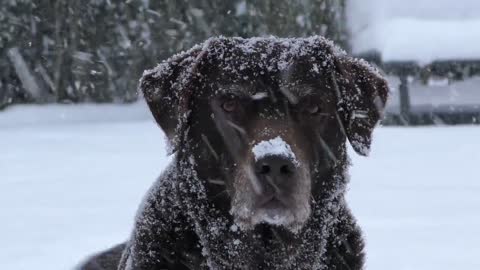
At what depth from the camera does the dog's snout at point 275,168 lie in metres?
2.56

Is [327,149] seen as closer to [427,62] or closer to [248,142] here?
[248,142]

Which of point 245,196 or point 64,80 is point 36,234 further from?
point 64,80

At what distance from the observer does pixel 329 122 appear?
293 centimetres

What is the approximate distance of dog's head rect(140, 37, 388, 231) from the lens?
2.78 meters

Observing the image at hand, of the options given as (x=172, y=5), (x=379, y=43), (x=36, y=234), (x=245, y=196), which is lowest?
(x=379, y=43)

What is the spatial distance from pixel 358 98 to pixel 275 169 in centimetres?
57

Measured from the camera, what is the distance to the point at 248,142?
9.05 feet

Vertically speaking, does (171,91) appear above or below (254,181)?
above

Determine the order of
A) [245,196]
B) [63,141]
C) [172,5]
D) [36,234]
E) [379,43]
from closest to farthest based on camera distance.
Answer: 1. [245,196]
2. [36,234]
3. [63,141]
4. [379,43]
5. [172,5]

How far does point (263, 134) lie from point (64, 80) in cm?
838

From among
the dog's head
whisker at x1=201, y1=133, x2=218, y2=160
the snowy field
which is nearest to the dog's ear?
the dog's head

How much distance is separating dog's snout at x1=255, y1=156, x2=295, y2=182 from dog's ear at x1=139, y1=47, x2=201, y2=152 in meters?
0.42

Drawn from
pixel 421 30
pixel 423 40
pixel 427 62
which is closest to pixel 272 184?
pixel 427 62

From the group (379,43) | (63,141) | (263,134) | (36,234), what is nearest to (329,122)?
(263,134)
